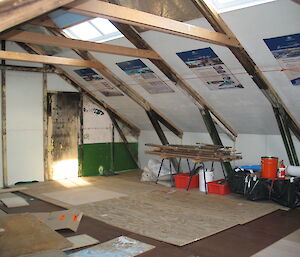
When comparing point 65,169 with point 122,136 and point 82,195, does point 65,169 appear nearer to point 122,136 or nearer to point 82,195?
point 122,136

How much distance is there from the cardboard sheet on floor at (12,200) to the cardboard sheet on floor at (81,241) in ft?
6.12

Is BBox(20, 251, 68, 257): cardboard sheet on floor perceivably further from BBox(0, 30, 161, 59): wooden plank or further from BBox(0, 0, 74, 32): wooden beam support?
BBox(0, 30, 161, 59): wooden plank

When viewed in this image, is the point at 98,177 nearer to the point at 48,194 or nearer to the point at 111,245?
the point at 48,194

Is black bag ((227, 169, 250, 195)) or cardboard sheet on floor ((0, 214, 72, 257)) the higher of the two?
black bag ((227, 169, 250, 195))

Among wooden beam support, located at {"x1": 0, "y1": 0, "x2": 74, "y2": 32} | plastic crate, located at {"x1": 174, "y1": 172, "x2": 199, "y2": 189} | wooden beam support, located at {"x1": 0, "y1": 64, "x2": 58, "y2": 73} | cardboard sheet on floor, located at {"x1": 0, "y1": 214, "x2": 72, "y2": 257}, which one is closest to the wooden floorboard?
cardboard sheet on floor, located at {"x1": 0, "y1": 214, "x2": 72, "y2": 257}

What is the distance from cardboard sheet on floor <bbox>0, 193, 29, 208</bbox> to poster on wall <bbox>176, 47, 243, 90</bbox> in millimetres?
3363

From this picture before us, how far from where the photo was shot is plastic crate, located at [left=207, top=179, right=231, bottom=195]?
229 inches

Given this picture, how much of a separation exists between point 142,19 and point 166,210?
9.01 ft

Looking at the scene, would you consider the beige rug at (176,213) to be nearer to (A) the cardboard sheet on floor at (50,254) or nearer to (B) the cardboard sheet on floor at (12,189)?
(A) the cardboard sheet on floor at (50,254)

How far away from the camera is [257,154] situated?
20.5ft

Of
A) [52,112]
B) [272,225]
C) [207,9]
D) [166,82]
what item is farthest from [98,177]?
[207,9]

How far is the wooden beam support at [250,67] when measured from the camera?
3980 millimetres

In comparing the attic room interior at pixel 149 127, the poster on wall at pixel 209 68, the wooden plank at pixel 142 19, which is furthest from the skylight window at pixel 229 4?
the poster on wall at pixel 209 68

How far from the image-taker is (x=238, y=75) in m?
4.82
